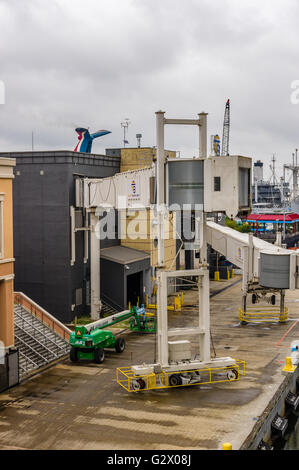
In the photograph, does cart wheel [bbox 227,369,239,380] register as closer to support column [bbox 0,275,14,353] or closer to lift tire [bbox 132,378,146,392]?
lift tire [bbox 132,378,146,392]

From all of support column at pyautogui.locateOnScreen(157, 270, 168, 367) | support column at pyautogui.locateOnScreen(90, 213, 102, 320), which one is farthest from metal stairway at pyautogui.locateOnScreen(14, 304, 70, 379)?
support column at pyautogui.locateOnScreen(90, 213, 102, 320)

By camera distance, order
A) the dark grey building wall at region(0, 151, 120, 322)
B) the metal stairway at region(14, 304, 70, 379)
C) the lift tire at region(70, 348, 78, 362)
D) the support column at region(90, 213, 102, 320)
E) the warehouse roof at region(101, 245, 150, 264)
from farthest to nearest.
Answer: the warehouse roof at region(101, 245, 150, 264) → the dark grey building wall at region(0, 151, 120, 322) → the support column at region(90, 213, 102, 320) → the lift tire at region(70, 348, 78, 362) → the metal stairway at region(14, 304, 70, 379)

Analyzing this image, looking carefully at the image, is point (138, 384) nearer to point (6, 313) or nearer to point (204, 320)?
point (204, 320)

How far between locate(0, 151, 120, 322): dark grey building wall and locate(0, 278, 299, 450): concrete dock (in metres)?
10.4

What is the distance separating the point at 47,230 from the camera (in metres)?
44.8

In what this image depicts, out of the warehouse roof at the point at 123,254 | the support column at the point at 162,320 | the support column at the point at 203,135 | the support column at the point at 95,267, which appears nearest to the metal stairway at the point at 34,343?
the support column at the point at 162,320

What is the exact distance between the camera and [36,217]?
148ft

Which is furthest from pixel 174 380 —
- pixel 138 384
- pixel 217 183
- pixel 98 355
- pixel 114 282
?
pixel 114 282

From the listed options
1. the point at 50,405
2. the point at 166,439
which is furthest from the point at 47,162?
the point at 166,439

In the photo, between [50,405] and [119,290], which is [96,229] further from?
[50,405]

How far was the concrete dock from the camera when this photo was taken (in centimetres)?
2234

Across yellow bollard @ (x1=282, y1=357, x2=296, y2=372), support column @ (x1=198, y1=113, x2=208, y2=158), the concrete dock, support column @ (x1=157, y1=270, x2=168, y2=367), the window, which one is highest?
support column @ (x1=198, y1=113, x2=208, y2=158)
